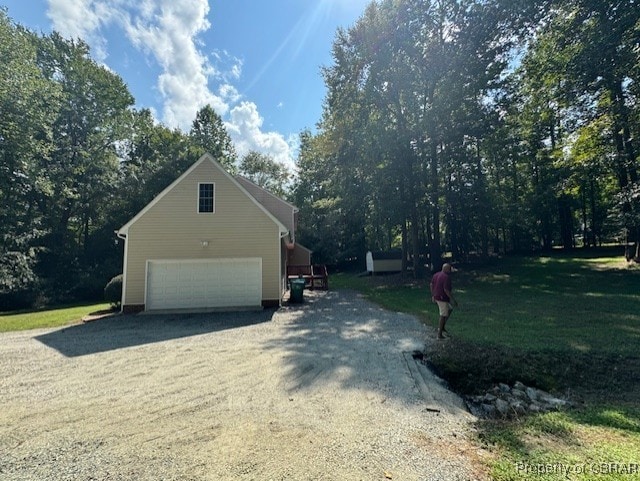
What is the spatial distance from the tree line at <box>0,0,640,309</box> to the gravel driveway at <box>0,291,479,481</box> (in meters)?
12.7

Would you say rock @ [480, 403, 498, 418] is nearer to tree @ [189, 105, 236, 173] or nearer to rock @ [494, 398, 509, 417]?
rock @ [494, 398, 509, 417]

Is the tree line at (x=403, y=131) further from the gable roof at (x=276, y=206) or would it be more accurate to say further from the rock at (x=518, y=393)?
the rock at (x=518, y=393)

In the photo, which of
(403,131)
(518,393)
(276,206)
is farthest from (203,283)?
(403,131)

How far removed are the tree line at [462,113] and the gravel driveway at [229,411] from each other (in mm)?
13191

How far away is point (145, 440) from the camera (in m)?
3.74

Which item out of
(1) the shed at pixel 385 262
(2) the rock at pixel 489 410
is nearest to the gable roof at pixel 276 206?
(1) the shed at pixel 385 262

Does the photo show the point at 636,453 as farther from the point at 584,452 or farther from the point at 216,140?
the point at 216,140

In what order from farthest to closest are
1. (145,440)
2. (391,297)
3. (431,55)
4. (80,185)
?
(80,185)
(431,55)
(391,297)
(145,440)

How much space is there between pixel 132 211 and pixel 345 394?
25776 mm

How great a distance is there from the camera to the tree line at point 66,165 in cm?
1805

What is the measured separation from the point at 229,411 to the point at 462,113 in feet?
70.9

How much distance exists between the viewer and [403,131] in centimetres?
2133

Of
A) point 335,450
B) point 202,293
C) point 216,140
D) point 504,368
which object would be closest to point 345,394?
point 335,450

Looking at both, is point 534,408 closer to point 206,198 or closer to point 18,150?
point 206,198
